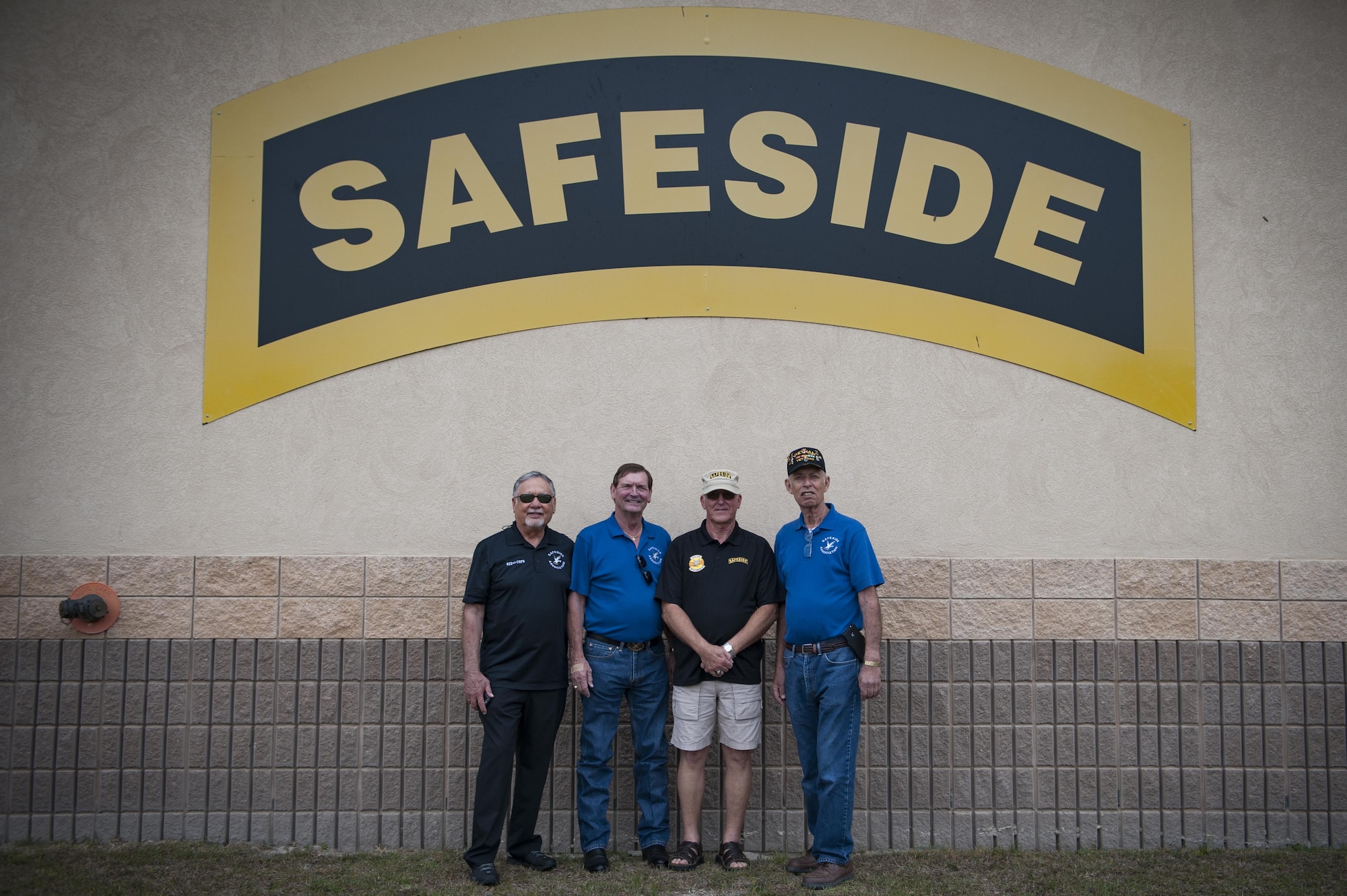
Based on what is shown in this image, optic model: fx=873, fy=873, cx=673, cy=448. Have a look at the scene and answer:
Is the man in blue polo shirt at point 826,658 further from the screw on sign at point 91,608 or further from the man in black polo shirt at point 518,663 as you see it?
the screw on sign at point 91,608

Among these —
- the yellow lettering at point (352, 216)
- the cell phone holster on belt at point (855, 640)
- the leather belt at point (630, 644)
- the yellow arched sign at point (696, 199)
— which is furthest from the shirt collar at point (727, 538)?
the yellow lettering at point (352, 216)

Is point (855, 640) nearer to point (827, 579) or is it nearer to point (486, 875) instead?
point (827, 579)

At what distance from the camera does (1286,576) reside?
5059 mm

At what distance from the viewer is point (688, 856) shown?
452 centimetres

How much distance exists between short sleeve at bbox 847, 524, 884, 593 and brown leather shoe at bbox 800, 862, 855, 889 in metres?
1.38

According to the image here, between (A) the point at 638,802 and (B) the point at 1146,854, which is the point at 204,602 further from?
(B) the point at 1146,854

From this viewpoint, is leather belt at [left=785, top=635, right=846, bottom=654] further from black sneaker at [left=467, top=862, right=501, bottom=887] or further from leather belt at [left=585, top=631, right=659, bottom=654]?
black sneaker at [left=467, top=862, right=501, bottom=887]

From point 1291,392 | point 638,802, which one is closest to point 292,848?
point 638,802

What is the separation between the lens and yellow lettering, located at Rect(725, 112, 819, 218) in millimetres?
5152

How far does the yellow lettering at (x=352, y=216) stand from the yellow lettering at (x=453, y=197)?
7.7 inches

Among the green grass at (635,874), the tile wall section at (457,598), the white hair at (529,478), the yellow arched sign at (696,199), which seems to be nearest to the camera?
the green grass at (635,874)

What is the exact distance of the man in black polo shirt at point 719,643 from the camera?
447cm

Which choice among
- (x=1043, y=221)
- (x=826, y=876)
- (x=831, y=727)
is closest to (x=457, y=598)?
(x=831, y=727)

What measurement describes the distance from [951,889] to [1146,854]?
132 centimetres
